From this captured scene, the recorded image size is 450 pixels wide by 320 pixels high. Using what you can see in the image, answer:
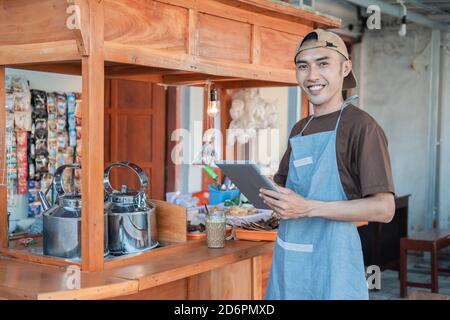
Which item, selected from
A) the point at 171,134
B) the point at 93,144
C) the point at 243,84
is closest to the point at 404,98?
the point at 171,134

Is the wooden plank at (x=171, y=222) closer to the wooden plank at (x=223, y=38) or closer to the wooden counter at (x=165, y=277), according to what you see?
the wooden counter at (x=165, y=277)

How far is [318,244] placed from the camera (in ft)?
8.90

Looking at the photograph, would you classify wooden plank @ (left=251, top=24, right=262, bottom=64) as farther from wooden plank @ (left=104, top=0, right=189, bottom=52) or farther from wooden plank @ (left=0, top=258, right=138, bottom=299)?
wooden plank @ (left=0, top=258, right=138, bottom=299)

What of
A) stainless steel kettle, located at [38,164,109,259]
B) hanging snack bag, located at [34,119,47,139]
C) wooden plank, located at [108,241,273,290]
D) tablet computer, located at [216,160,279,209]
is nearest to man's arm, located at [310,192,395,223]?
tablet computer, located at [216,160,279,209]

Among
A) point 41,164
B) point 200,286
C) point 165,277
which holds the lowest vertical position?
point 200,286

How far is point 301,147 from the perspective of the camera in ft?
9.20

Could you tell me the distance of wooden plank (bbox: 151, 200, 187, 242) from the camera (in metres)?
3.46

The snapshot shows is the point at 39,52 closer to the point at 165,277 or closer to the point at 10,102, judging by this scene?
the point at 165,277

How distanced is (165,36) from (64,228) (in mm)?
1070

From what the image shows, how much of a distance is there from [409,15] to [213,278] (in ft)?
18.1

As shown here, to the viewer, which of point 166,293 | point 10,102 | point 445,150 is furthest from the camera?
point 445,150

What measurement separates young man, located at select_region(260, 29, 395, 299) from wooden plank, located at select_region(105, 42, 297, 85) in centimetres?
72

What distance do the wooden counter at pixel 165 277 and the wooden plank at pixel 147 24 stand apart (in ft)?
3.46

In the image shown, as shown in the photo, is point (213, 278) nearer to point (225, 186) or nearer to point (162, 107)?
point (225, 186)
